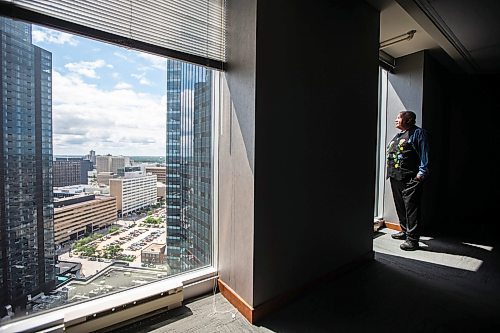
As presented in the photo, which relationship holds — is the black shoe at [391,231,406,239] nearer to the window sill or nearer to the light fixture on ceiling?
the light fixture on ceiling

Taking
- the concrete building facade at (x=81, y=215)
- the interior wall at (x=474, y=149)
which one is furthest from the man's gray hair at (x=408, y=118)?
the concrete building facade at (x=81, y=215)

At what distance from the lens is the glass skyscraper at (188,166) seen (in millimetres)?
2037

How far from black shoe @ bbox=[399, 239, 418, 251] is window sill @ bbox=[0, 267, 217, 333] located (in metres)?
2.45

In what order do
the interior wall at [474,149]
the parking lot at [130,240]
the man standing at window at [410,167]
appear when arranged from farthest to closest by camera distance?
1. the interior wall at [474,149]
2. the man standing at window at [410,167]
3. the parking lot at [130,240]

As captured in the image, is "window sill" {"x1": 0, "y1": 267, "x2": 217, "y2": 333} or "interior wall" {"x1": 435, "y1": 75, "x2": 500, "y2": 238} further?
"interior wall" {"x1": 435, "y1": 75, "x2": 500, "y2": 238}

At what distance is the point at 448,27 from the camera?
291 centimetres

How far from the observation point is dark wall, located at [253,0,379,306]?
6.00ft

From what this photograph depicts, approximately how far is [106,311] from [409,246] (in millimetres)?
Result: 3295

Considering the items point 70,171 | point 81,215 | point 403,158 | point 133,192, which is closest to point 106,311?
point 81,215

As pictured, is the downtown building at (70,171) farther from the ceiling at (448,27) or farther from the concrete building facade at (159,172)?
the ceiling at (448,27)

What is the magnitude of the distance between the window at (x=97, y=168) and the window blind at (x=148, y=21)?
15cm

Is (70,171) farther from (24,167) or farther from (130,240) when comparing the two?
(130,240)

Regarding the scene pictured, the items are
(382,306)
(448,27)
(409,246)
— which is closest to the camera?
(382,306)

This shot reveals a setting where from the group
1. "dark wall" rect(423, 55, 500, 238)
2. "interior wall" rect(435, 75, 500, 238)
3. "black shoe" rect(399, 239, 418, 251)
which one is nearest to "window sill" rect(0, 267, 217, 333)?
"black shoe" rect(399, 239, 418, 251)
